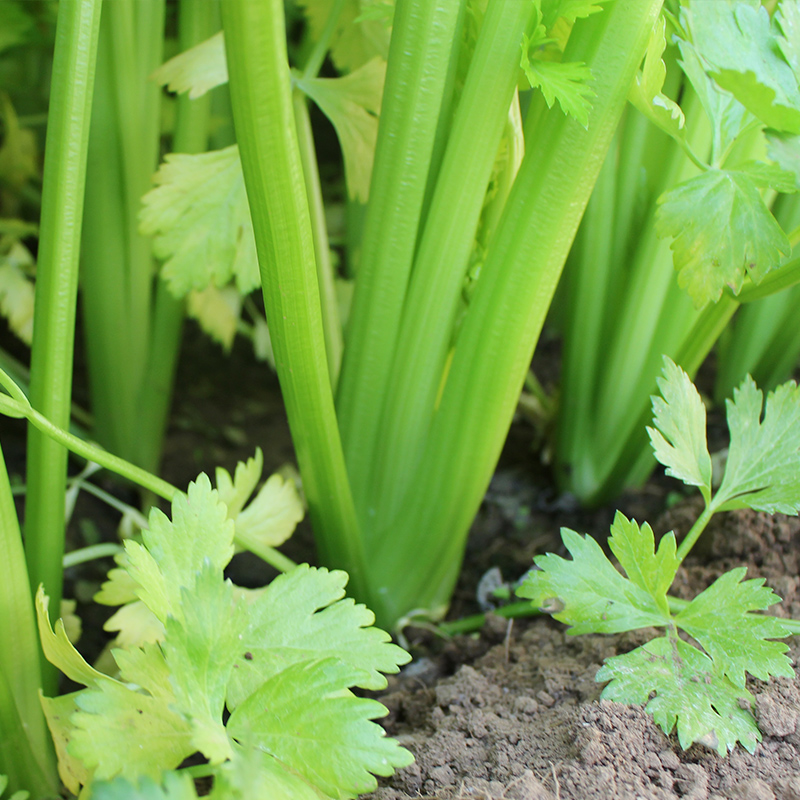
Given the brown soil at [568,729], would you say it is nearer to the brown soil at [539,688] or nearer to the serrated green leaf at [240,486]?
the brown soil at [539,688]

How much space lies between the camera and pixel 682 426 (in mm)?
707

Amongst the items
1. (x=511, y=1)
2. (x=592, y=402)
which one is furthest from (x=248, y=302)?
(x=511, y=1)

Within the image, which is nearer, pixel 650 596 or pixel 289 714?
pixel 289 714

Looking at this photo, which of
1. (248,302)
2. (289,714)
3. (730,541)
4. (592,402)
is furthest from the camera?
(248,302)

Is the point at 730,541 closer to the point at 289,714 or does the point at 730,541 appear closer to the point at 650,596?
the point at 650,596

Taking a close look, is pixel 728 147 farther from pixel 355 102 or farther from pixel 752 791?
pixel 752 791

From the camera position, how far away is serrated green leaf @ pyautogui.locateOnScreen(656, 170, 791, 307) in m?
0.65

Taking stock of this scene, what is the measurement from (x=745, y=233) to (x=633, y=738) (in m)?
0.45

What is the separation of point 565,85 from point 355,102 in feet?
1.05

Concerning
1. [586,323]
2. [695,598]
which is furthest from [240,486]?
[586,323]

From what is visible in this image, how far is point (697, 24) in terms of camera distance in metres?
0.61

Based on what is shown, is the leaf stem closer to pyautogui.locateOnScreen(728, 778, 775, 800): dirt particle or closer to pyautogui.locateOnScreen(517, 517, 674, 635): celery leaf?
pyautogui.locateOnScreen(517, 517, 674, 635): celery leaf

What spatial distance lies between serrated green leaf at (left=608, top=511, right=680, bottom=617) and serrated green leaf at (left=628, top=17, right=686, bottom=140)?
365 mm

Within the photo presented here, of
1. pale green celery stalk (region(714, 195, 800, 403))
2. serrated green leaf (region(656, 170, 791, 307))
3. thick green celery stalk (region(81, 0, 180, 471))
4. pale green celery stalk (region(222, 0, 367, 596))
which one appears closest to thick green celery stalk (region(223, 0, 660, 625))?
pale green celery stalk (region(222, 0, 367, 596))
